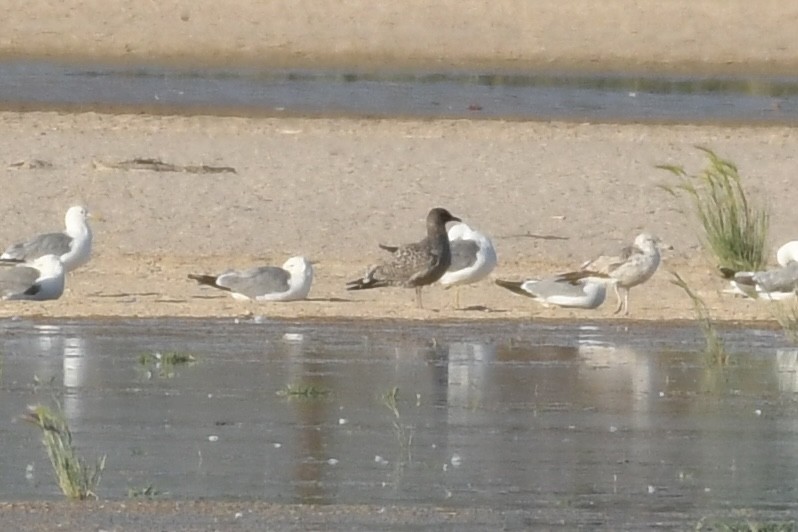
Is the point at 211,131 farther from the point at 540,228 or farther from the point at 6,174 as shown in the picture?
the point at 540,228

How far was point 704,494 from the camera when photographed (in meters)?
8.15

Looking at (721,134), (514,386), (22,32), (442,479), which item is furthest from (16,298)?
(22,32)

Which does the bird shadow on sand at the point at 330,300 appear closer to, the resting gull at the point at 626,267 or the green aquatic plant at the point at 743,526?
the resting gull at the point at 626,267

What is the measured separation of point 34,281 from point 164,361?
2776mm

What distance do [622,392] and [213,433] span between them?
2.45 metres

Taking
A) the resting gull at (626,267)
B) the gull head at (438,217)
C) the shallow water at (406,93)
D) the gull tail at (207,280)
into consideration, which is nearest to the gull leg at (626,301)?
the resting gull at (626,267)

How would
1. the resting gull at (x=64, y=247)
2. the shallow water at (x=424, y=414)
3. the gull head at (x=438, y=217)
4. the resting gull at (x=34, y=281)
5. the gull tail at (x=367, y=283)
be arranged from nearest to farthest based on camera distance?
the shallow water at (x=424, y=414), the resting gull at (x=34, y=281), the gull tail at (x=367, y=283), the resting gull at (x=64, y=247), the gull head at (x=438, y=217)

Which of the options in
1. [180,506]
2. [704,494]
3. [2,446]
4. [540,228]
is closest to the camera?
[180,506]

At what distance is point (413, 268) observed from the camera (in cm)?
1441

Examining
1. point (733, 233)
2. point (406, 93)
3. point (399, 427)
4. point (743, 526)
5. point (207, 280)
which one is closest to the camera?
point (743, 526)

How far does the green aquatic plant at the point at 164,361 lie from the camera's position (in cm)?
1115

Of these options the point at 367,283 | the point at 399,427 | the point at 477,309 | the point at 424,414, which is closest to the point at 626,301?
the point at 477,309

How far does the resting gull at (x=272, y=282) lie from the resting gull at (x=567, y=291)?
1.50 metres

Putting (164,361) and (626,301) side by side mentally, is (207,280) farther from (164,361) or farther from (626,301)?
(164,361)
